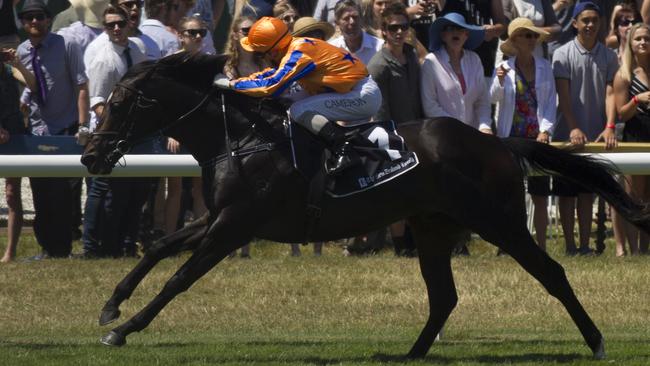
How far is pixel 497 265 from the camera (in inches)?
535

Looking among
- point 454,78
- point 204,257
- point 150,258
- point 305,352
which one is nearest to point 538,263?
point 305,352

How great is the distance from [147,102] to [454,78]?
4271mm

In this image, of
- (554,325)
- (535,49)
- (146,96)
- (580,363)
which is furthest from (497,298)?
(146,96)

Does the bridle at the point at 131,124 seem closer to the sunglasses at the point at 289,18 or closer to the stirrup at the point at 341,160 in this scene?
the stirrup at the point at 341,160

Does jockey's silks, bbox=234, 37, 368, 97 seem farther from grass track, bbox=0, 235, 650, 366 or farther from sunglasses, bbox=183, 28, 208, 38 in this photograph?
sunglasses, bbox=183, 28, 208, 38

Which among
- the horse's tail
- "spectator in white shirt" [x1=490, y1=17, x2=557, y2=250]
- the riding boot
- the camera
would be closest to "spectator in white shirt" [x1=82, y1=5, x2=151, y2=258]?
the camera

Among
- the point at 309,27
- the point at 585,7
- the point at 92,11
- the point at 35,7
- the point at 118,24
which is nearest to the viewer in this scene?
the point at 118,24

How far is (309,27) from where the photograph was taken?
1330cm

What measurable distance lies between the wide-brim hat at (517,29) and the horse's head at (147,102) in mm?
4612

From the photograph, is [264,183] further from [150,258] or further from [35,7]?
[35,7]

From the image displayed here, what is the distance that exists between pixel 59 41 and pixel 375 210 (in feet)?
16.3

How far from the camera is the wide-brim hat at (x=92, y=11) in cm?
1408

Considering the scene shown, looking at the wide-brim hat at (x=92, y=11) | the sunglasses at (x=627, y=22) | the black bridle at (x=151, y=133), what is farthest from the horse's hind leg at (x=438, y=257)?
the sunglasses at (x=627, y=22)

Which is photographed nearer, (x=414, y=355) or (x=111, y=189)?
(x=414, y=355)
